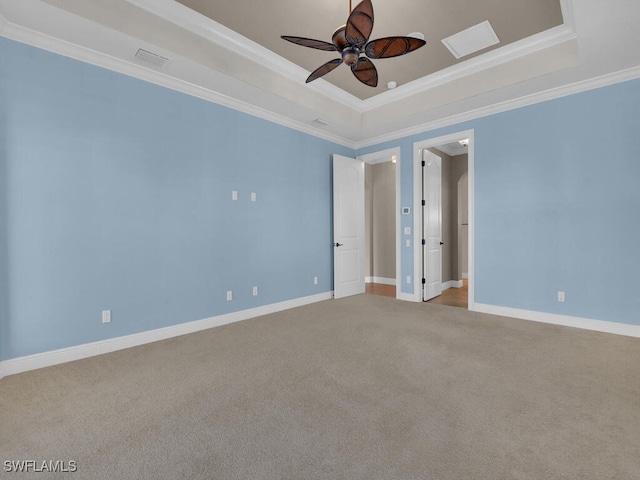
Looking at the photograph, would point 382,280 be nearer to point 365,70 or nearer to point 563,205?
point 563,205

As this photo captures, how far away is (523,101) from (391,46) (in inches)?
112

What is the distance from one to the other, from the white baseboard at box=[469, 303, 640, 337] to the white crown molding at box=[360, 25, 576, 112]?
3.24 m

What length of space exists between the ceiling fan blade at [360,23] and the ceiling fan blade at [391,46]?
9cm

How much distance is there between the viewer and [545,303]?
3977mm

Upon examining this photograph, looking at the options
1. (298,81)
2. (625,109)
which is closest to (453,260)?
(625,109)

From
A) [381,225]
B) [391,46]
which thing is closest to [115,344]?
[391,46]

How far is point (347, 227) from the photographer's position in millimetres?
5730

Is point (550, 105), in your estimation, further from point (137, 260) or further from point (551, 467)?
point (137, 260)

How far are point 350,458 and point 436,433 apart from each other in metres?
0.56

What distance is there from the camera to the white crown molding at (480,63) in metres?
3.35

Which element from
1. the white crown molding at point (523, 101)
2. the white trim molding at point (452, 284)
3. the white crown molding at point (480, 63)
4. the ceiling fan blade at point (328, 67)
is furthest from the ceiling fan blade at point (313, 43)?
the white trim molding at point (452, 284)

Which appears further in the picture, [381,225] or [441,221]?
[381,225]

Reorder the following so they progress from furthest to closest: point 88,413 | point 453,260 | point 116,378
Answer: point 453,260, point 116,378, point 88,413

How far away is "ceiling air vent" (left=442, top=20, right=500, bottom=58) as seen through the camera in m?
3.27
